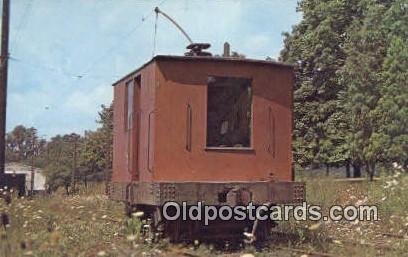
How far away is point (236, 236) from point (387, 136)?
27227 millimetres

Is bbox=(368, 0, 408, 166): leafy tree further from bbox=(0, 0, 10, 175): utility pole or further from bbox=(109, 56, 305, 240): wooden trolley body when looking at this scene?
bbox=(109, 56, 305, 240): wooden trolley body

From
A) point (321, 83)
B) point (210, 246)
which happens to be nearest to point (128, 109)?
point (210, 246)

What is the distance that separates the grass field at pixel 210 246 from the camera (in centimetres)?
610

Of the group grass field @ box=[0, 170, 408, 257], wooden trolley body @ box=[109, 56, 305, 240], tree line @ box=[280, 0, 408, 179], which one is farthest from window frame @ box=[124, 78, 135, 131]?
tree line @ box=[280, 0, 408, 179]

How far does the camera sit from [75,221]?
12.7m

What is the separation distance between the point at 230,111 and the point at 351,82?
30372mm

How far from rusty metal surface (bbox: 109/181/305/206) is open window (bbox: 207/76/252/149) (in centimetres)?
83

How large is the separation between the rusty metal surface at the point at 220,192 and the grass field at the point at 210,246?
56 cm

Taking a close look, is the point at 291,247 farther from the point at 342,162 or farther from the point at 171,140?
the point at 342,162

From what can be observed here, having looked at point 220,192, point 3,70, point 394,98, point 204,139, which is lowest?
point 220,192

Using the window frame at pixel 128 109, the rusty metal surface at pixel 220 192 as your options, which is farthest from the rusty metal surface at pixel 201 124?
the window frame at pixel 128 109

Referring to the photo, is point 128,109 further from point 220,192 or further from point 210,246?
point 210,246

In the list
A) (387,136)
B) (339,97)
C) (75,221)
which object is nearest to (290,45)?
(339,97)

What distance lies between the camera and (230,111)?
32.6 feet
